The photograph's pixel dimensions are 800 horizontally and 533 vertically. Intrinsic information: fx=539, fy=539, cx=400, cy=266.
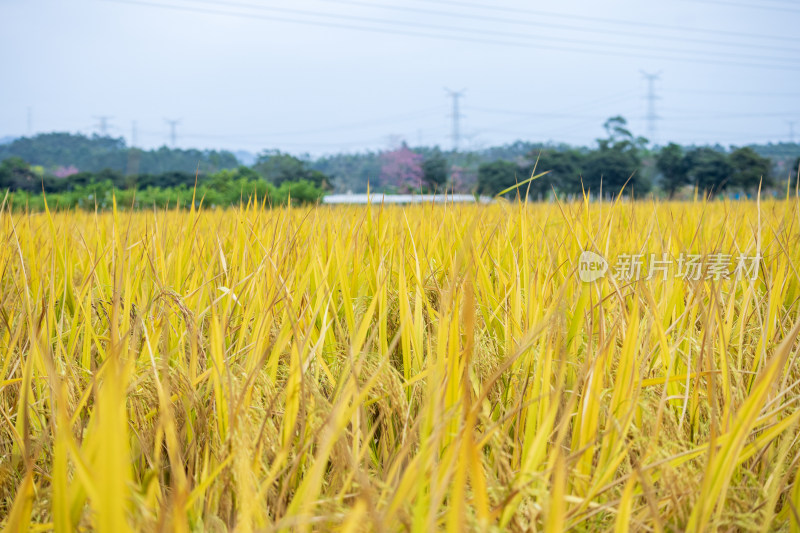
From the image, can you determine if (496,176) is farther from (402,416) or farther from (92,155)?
(92,155)

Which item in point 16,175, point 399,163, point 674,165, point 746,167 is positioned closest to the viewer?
point 16,175

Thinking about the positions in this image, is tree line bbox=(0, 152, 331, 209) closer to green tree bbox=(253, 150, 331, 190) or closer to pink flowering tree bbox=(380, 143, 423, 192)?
green tree bbox=(253, 150, 331, 190)

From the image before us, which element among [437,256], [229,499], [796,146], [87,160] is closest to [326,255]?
[437,256]

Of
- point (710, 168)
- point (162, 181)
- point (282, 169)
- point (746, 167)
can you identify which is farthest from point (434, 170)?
point (746, 167)

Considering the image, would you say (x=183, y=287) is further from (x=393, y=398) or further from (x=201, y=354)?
(x=393, y=398)

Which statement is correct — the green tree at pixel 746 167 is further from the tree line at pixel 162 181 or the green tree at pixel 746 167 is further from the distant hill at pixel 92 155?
the distant hill at pixel 92 155

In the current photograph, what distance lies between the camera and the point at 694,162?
67.3ft

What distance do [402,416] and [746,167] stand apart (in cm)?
2289

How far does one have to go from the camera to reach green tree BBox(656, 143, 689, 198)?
20.8m

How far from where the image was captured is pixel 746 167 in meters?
19.5

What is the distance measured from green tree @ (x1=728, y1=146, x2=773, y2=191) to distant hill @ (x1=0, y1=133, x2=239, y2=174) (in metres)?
21.8

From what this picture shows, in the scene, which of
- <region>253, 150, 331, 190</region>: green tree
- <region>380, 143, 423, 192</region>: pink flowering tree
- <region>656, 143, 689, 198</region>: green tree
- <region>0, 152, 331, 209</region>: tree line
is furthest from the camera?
<region>380, 143, 423, 192</region>: pink flowering tree

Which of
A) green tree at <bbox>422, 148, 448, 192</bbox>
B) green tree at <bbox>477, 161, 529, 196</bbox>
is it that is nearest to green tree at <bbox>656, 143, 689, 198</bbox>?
green tree at <bbox>477, 161, 529, 196</bbox>

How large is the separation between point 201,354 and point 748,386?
36.5 inches
